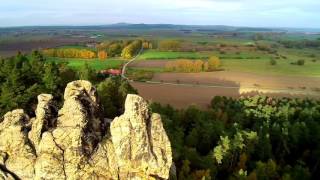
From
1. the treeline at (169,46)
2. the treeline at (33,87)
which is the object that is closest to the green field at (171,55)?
the treeline at (169,46)

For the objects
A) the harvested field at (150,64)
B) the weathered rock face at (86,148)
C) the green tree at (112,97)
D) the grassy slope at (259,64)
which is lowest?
the grassy slope at (259,64)

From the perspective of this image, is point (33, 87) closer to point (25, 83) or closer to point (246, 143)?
point (25, 83)

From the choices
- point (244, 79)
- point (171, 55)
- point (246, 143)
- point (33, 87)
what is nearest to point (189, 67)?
point (244, 79)

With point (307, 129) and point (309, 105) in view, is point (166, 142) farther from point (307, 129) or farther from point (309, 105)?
point (309, 105)

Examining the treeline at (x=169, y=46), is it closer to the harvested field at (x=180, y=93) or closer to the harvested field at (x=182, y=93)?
the harvested field at (x=182, y=93)

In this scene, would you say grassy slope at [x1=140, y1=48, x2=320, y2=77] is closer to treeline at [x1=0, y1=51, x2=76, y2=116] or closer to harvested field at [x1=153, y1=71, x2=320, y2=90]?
harvested field at [x1=153, y1=71, x2=320, y2=90]

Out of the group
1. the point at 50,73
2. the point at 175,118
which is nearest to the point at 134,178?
the point at 50,73

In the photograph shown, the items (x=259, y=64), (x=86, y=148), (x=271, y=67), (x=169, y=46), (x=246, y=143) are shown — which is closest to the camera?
(x=86, y=148)
